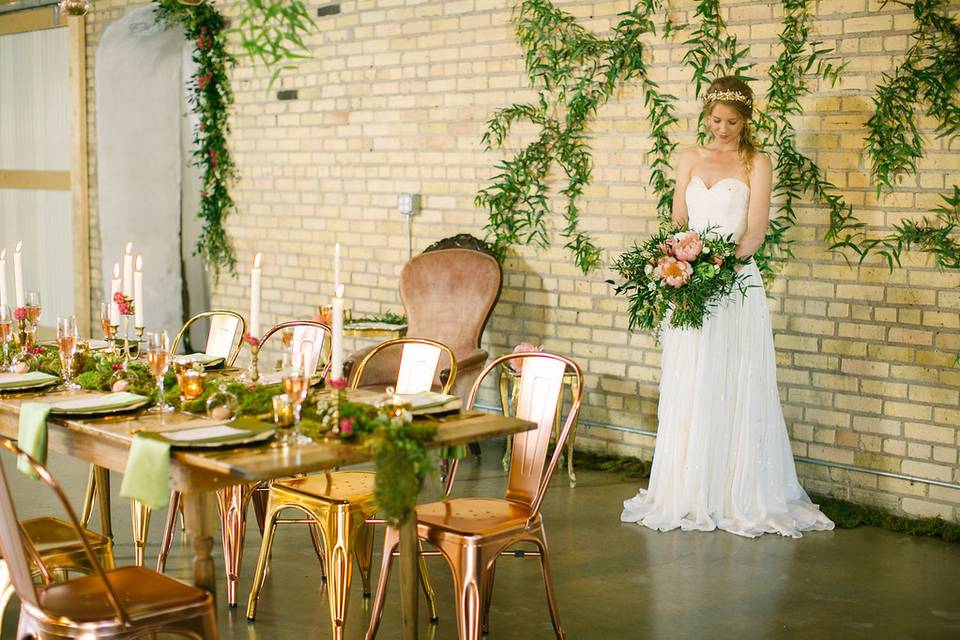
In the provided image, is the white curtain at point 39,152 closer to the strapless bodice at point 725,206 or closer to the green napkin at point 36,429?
the strapless bodice at point 725,206

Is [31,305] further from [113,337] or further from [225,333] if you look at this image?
[225,333]

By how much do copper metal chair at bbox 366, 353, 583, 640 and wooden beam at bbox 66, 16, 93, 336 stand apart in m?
6.61

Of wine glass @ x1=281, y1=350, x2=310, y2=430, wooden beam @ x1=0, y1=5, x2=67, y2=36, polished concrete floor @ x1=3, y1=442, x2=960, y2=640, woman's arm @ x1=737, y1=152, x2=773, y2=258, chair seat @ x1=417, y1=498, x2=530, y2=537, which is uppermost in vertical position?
wooden beam @ x1=0, y1=5, x2=67, y2=36

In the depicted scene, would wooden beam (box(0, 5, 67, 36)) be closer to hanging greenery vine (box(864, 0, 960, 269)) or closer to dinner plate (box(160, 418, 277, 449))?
hanging greenery vine (box(864, 0, 960, 269))

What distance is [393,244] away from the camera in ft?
23.4

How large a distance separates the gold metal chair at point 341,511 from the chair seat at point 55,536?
0.61 m

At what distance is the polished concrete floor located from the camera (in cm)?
381

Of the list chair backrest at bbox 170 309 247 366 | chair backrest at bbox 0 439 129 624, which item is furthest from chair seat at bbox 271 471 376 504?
chair backrest at bbox 170 309 247 366

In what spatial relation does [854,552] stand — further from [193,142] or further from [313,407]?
[193,142]

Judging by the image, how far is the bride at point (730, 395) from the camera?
4973mm

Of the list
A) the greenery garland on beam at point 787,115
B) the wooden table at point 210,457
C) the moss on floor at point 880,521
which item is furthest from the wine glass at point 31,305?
the moss on floor at point 880,521

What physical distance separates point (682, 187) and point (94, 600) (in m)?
3.30

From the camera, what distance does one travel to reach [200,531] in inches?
114

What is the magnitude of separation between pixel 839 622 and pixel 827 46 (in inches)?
105
